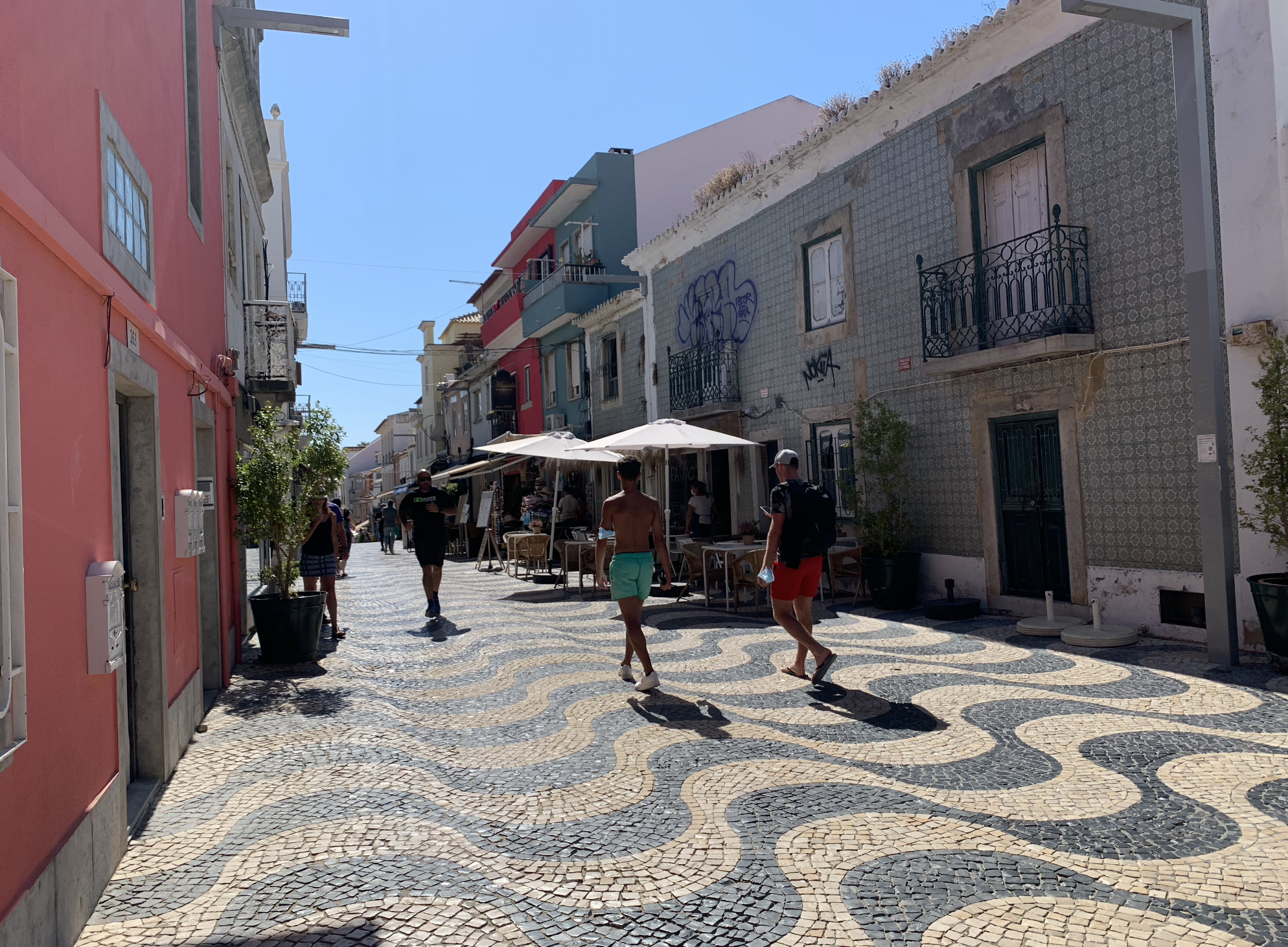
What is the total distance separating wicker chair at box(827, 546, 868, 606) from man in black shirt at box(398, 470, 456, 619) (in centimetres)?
468

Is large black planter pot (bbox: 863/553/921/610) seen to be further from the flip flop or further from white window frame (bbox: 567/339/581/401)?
white window frame (bbox: 567/339/581/401)

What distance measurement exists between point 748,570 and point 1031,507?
3.25 m

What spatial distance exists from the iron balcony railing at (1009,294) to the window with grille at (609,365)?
447 inches

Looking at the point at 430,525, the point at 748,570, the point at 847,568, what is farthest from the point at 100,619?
the point at 847,568

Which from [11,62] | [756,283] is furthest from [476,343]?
[11,62]

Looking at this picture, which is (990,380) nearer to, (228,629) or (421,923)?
(228,629)

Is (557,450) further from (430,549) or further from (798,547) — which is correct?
(798,547)

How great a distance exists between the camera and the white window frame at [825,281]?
1282 cm

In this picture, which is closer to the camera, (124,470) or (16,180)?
(16,180)

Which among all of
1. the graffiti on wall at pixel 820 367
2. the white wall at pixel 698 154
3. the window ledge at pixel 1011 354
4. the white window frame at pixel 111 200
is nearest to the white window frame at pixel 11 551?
the white window frame at pixel 111 200

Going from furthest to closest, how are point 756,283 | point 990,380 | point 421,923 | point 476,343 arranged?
point 476,343 → point 756,283 → point 990,380 → point 421,923

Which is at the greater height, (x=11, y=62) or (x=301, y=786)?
(x=11, y=62)

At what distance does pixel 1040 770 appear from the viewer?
4680 millimetres

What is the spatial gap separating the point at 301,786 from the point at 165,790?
2.45 feet
